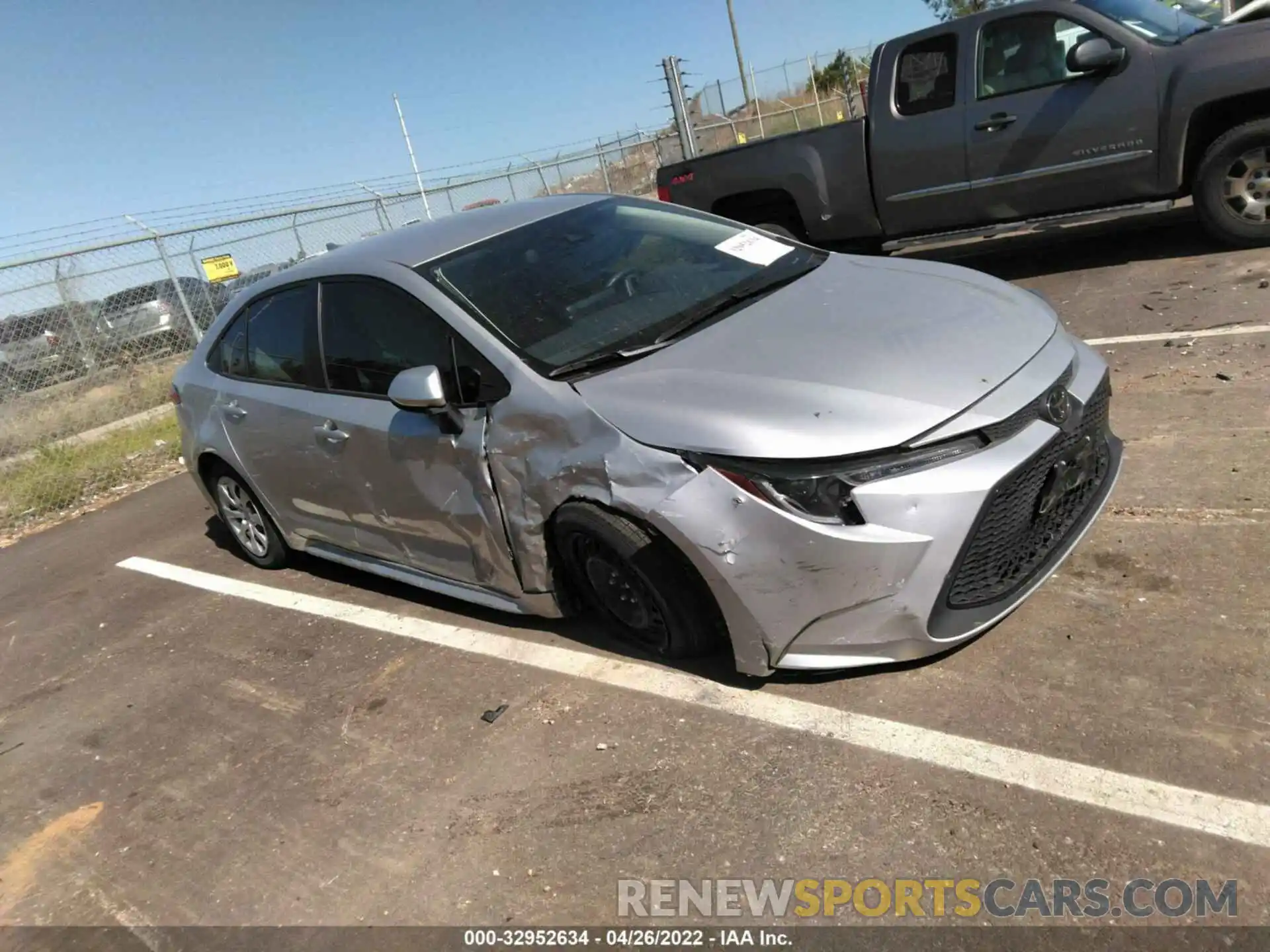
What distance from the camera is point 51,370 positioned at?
37.0 feet

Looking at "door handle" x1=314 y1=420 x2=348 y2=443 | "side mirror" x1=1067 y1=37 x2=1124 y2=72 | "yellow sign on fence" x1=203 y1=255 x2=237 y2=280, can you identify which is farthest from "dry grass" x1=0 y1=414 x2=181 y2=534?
"side mirror" x1=1067 y1=37 x2=1124 y2=72

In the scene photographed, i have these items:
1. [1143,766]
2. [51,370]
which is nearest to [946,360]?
[1143,766]

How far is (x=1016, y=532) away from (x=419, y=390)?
2.05 meters

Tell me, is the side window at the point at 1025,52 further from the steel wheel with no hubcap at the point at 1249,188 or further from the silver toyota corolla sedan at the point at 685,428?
the silver toyota corolla sedan at the point at 685,428

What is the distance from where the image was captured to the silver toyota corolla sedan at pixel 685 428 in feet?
8.65

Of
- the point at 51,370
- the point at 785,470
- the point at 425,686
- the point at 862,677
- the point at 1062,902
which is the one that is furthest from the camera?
the point at 51,370

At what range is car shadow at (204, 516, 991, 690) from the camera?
10.0 feet

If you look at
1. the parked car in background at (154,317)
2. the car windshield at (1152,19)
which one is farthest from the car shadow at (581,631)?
the parked car in background at (154,317)

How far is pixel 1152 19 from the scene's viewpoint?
6.55 m

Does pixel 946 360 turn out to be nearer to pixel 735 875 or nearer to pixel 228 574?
pixel 735 875

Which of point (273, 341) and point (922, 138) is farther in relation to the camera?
point (922, 138)

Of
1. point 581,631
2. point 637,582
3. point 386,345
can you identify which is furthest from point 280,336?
point 637,582

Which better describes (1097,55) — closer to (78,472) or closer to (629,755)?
(629,755)

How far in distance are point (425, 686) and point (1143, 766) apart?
2.54 m
